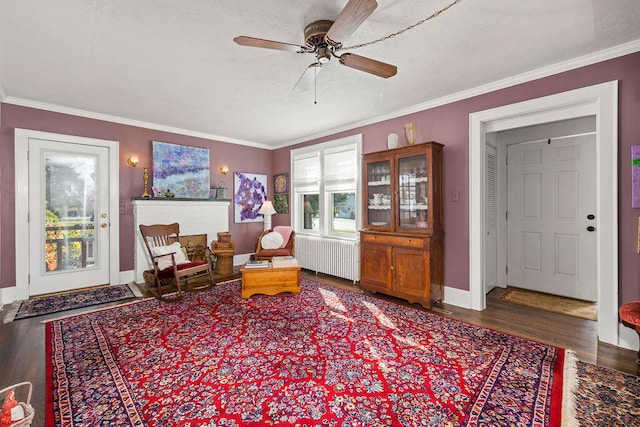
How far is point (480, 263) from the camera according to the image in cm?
343

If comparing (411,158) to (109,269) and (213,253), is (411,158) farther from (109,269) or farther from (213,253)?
(109,269)

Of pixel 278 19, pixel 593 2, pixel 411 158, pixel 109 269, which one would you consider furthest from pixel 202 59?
pixel 109 269

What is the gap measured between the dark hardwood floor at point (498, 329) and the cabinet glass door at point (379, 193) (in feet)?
3.62

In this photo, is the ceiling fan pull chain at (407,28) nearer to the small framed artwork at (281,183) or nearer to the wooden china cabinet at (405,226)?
the wooden china cabinet at (405,226)

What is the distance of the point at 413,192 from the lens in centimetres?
379

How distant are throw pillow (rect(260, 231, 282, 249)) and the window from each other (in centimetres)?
88

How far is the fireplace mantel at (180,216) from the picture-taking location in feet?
15.3

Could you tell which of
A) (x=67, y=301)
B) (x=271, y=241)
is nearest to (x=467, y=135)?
(x=271, y=241)

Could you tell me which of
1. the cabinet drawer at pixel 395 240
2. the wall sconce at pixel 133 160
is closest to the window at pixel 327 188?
the cabinet drawer at pixel 395 240

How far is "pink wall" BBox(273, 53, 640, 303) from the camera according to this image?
2.54 m

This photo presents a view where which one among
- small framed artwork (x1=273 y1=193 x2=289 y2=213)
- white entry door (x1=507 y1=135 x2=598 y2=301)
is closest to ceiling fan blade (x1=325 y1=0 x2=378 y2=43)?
white entry door (x1=507 y1=135 x2=598 y2=301)

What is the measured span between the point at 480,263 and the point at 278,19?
3.23m

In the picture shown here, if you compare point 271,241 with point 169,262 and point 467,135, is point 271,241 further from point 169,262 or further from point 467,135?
point 467,135

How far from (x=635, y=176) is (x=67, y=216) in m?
6.50
